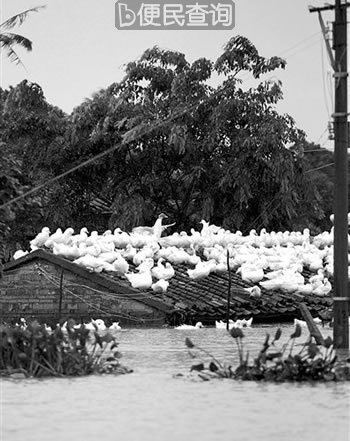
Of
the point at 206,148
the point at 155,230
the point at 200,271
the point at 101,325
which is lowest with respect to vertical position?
the point at 101,325

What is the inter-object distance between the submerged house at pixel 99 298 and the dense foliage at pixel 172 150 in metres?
10.1

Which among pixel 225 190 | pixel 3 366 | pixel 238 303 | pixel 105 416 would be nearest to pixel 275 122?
pixel 225 190

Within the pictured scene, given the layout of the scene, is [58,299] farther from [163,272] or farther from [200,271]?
[200,271]

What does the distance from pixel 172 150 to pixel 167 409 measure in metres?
25.1

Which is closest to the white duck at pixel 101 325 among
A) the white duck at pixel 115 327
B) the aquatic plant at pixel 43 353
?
the white duck at pixel 115 327

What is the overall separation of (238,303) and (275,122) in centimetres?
1124

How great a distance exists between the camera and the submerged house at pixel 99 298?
74.7ft

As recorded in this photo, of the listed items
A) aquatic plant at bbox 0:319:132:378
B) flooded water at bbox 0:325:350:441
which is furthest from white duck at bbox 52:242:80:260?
aquatic plant at bbox 0:319:132:378

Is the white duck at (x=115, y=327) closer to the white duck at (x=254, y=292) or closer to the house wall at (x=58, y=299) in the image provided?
the house wall at (x=58, y=299)

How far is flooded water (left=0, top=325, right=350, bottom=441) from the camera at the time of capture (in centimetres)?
963

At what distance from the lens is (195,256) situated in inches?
1038

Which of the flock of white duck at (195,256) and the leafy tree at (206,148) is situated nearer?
the flock of white duck at (195,256)

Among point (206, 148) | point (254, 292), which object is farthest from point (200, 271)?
point (206, 148)

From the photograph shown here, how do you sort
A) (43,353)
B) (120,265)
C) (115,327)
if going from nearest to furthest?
(43,353) < (115,327) < (120,265)
